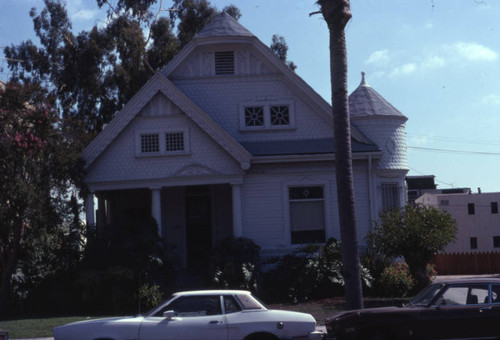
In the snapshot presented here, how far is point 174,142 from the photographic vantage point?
18984mm

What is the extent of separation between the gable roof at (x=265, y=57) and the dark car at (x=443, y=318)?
10.8 meters

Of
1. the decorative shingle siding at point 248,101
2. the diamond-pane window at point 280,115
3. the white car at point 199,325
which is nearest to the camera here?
the white car at point 199,325

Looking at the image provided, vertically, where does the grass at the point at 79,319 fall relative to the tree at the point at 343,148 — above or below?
below

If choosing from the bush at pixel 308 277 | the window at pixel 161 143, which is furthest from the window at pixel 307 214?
the window at pixel 161 143

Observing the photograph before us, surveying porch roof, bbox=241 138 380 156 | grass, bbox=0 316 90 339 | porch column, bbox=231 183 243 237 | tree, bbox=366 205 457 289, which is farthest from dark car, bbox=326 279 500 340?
porch roof, bbox=241 138 380 156

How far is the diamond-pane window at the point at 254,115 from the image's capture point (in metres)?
20.9

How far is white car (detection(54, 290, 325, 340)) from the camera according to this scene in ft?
31.0

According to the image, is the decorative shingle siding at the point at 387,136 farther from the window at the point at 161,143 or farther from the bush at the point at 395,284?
the window at the point at 161,143

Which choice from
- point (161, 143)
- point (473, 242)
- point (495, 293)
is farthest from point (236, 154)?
point (473, 242)

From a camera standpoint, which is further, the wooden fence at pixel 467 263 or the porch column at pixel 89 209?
the wooden fence at pixel 467 263

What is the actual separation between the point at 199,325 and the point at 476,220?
153 feet

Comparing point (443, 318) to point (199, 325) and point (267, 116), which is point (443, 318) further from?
point (267, 116)

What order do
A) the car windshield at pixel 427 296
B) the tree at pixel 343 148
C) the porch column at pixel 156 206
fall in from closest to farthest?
the car windshield at pixel 427 296 < the tree at pixel 343 148 < the porch column at pixel 156 206

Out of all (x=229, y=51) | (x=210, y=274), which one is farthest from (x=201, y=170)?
(x=229, y=51)
